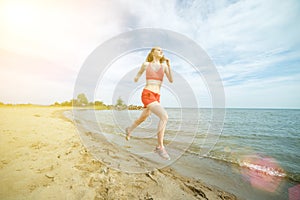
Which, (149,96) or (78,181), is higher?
(149,96)

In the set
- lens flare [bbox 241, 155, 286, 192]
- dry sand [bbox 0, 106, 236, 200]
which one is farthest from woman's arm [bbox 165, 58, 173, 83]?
lens flare [bbox 241, 155, 286, 192]

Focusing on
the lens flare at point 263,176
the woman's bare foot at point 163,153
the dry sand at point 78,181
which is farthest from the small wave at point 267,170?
the woman's bare foot at point 163,153

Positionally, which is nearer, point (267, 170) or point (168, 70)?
point (168, 70)

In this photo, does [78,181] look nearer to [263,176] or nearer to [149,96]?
[149,96]

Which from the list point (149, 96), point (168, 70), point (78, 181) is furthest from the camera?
point (78, 181)

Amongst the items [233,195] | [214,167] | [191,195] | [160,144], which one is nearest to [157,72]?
[160,144]

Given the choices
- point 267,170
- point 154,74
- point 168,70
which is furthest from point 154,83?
point 267,170

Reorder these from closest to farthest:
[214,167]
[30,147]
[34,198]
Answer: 1. [34,198]
2. [30,147]
3. [214,167]

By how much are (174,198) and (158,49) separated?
2743 millimetres

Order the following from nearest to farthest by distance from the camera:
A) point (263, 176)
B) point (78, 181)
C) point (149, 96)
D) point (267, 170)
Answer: point (149, 96), point (78, 181), point (263, 176), point (267, 170)

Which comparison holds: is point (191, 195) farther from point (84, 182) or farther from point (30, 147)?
point (30, 147)

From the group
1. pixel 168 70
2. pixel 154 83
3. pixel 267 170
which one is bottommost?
pixel 267 170

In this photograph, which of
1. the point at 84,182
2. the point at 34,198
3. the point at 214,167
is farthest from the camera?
the point at 214,167

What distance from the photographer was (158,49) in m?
2.59
